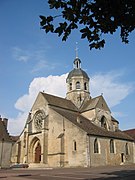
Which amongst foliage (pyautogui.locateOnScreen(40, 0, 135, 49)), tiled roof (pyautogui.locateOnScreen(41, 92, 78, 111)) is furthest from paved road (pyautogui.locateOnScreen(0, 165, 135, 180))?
tiled roof (pyautogui.locateOnScreen(41, 92, 78, 111))

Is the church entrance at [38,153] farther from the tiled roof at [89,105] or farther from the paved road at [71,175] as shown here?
the paved road at [71,175]

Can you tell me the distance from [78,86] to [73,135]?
55.4ft

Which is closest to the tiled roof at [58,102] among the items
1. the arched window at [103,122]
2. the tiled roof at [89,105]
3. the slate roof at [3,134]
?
the tiled roof at [89,105]

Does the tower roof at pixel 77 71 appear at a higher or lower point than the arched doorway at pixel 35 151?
higher

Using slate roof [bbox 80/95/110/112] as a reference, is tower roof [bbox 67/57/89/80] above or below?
above

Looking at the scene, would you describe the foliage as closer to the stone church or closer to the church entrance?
the stone church

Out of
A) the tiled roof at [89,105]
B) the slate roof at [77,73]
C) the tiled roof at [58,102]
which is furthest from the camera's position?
the slate roof at [77,73]

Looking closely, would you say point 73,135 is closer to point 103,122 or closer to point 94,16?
point 103,122

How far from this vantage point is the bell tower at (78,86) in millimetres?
45219

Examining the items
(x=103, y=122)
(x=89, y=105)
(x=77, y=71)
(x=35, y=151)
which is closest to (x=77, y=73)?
(x=77, y=71)

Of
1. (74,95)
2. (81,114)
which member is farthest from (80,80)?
(81,114)

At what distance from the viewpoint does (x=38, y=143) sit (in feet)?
121

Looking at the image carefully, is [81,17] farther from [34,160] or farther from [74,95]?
[74,95]

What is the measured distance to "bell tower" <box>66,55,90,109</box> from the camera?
148 ft
